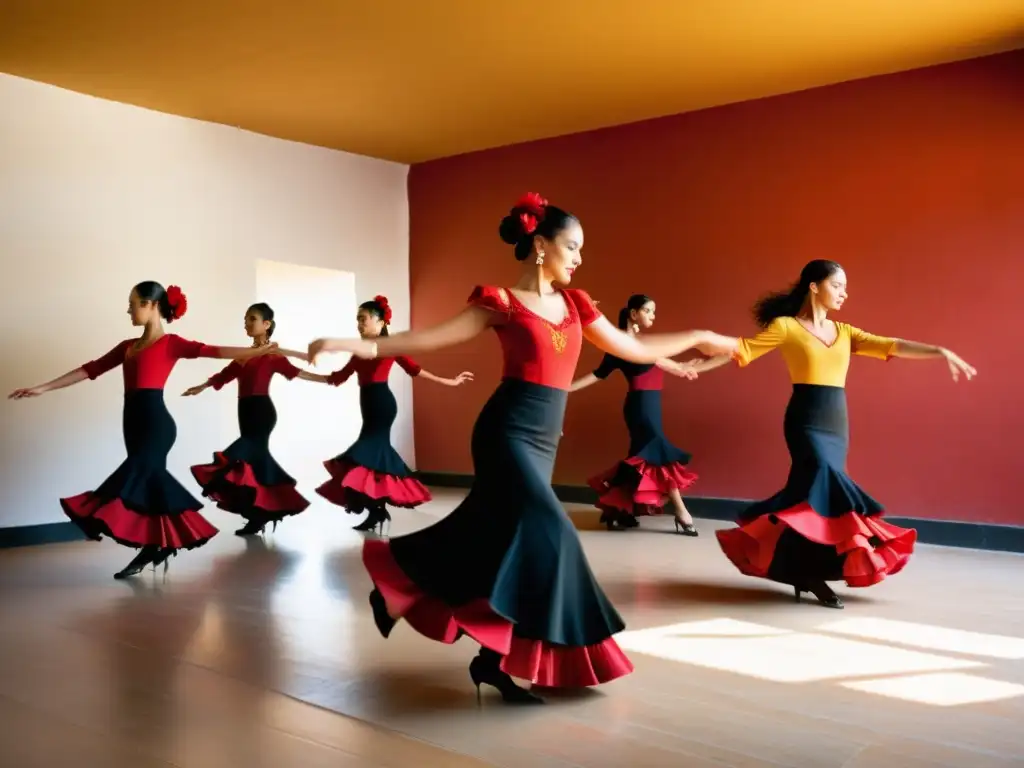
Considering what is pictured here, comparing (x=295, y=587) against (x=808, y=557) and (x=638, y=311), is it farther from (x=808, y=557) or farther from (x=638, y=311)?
(x=638, y=311)

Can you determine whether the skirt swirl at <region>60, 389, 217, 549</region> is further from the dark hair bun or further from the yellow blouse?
the yellow blouse

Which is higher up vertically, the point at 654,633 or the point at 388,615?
the point at 388,615

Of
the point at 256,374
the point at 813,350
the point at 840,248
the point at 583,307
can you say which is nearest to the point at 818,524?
the point at 813,350

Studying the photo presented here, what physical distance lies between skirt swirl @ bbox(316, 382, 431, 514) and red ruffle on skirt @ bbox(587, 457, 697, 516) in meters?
1.32

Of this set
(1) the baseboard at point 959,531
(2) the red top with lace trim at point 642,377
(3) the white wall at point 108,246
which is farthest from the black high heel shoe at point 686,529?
(3) the white wall at point 108,246

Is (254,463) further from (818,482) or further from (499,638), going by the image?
(499,638)

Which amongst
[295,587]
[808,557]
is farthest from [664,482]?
[295,587]

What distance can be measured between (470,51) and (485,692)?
14.5 ft

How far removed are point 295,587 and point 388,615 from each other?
1968mm

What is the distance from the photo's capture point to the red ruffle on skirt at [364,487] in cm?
645

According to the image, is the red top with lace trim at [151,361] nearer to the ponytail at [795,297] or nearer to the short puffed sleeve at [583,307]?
the short puffed sleeve at [583,307]

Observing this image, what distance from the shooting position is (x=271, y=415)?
673 centimetres

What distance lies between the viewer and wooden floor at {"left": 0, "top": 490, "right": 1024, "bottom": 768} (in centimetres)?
256

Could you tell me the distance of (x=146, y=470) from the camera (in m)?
5.14
